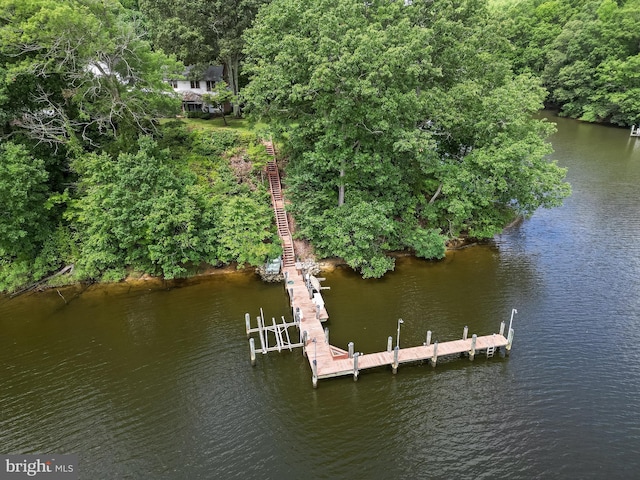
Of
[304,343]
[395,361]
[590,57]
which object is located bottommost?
[395,361]

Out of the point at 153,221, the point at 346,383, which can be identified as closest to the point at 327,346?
the point at 346,383

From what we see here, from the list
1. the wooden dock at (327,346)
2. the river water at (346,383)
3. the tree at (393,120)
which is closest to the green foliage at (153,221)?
the river water at (346,383)

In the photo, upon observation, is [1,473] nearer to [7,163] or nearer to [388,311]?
[7,163]

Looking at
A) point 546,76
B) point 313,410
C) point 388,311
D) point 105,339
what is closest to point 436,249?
point 388,311

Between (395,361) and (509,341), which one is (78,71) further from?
(509,341)

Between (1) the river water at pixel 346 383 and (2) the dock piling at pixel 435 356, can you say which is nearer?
(1) the river water at pixel 346 383

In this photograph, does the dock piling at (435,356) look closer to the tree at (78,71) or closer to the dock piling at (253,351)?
the dock piling at (253,351)

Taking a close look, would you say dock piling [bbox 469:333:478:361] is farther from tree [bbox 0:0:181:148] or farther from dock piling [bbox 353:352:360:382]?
tree [bbox 0:0:181:148]
